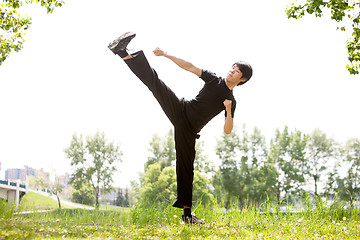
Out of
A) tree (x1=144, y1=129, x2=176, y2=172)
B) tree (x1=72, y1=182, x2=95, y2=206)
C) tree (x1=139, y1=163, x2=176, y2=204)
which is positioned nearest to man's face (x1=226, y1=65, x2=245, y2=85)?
tree (x1=139, y1=163, x2=176, y2=204)

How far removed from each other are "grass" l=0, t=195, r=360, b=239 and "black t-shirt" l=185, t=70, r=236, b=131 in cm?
144

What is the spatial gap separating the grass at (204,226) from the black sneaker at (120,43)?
7.93 ft

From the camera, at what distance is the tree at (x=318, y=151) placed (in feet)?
87.7

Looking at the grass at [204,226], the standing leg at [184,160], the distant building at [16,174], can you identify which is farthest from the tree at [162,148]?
the standing leg at [184,160]

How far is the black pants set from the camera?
4.23 meters

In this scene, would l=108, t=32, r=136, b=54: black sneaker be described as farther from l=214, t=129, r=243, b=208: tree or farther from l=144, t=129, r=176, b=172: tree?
l=144, t=129, r=176, b=172: tree

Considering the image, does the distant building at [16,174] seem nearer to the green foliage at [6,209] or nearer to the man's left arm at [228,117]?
the green foliage at [6,209]

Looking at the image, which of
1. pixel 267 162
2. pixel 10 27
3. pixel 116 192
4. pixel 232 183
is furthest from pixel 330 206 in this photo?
pixel 116 192

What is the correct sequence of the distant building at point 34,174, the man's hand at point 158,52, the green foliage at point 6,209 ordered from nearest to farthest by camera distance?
the man's hand at point 158,52 → the green foliage at point 6,209 → the distant building at point 34,174

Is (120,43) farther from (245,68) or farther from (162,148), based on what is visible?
(162,148)

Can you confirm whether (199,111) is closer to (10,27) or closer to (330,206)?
(330,206)

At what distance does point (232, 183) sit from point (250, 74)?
22.5 meters

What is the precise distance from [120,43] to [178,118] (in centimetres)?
126

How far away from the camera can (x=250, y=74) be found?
14.4 feet
